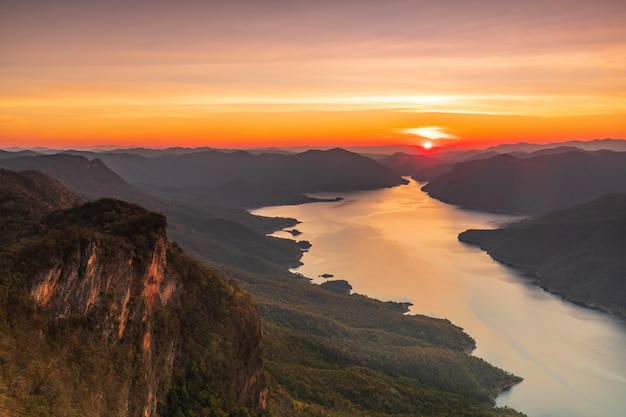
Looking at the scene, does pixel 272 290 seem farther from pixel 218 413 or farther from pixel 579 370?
pixel 218 413

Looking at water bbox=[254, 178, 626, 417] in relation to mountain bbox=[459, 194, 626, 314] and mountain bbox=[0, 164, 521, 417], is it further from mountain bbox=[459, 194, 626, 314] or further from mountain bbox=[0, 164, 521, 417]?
mountain bbox=[0, 164, 521, 417]

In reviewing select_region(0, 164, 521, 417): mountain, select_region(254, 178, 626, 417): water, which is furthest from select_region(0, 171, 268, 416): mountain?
select_region(254, 178, 626, 417): water

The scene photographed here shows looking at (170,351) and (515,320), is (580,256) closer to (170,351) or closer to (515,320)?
(515,320)

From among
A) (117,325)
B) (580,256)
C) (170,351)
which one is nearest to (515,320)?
(580,256)

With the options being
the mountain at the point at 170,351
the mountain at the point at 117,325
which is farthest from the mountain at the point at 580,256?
the mountain at the point at 117,325

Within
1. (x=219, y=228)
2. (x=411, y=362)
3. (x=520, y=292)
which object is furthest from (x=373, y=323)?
(x=219, y=228)

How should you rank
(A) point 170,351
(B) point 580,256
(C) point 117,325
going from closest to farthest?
(C) point 117,325, (A) point 170,351, (B) point 580,256
